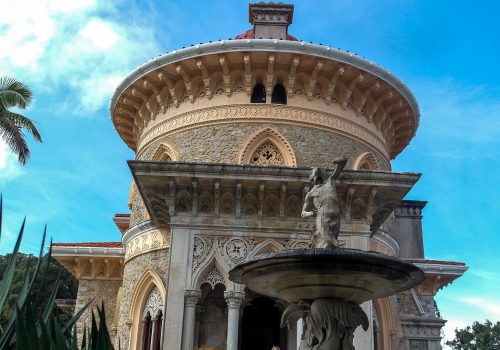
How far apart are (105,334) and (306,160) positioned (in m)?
10.8

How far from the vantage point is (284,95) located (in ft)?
52.0

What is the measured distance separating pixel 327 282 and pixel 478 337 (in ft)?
158

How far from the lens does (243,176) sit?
12.7 m

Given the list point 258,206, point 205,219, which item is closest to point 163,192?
point 205,219

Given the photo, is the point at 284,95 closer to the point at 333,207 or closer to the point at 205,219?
the point at 205,219

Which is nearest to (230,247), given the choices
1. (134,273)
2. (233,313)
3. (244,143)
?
(233,313)

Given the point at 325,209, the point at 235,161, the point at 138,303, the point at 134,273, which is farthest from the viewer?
the point at 134,273

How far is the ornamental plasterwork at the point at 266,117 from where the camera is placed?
15227 millimetres

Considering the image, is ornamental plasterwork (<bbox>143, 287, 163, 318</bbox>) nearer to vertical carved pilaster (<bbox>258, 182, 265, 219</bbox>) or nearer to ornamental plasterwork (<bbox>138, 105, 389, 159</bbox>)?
vertical carved pilaster (<bbox>258, 182, 265, 219</bbox>)

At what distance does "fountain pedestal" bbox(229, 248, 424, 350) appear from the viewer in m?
6.87

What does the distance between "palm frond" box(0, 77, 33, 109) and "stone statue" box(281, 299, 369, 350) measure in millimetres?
15776

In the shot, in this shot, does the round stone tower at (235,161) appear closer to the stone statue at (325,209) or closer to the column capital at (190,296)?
the column capital at (190,296)

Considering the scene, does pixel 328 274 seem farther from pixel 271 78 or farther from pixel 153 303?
pixel 271 78

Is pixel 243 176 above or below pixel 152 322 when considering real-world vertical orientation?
above
